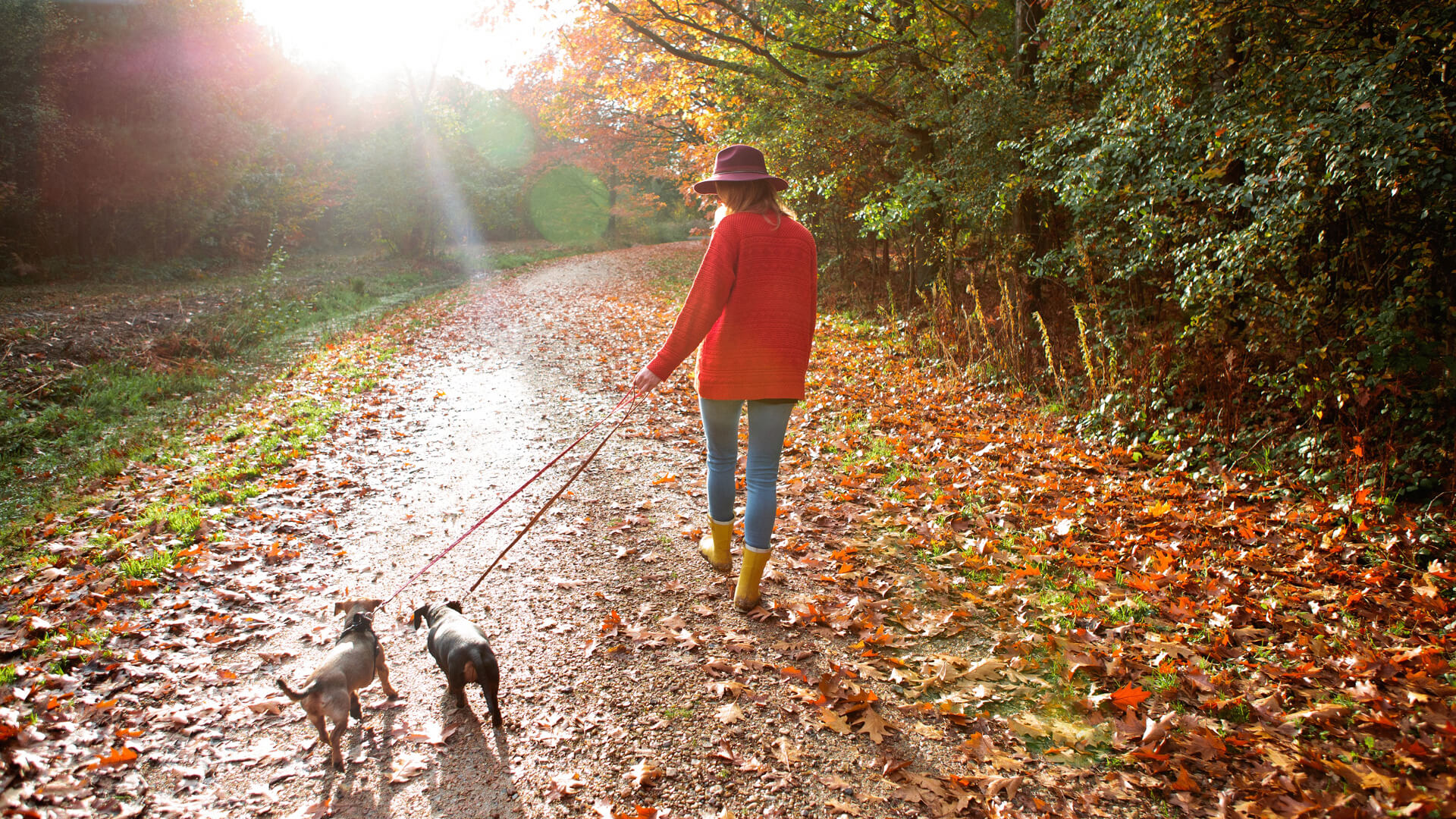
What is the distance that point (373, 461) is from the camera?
21.7 ft

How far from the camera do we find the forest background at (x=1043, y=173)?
4.41 meters

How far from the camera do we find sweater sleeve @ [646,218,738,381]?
3486 millimetres

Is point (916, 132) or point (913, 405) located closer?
point (913, 405)

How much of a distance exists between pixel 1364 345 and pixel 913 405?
3.82 meters

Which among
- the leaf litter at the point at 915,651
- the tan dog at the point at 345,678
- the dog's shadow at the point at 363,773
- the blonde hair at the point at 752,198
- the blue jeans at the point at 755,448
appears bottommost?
the dog's shadow at the point at 363,773

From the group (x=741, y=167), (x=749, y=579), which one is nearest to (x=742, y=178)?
(x=741, y=167)

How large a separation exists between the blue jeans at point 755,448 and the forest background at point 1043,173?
3633 millimetres

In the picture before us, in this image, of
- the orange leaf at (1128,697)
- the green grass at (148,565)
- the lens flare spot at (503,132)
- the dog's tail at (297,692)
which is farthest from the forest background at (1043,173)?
the lens flare spot at (503,132)

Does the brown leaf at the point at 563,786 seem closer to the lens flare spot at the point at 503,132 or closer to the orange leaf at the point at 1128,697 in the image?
the orange leaf at the point at 1128,697

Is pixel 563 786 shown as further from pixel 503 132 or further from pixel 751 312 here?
pixel 503 132

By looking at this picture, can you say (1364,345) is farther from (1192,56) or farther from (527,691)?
(527,691)

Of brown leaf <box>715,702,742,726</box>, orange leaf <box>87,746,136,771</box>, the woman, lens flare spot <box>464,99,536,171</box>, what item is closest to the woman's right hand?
the woman

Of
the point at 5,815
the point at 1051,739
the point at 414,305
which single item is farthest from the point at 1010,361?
the point at 414,305

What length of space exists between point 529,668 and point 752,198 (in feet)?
8.41
